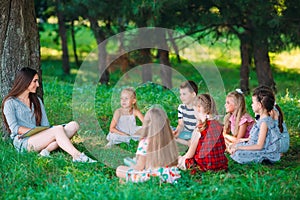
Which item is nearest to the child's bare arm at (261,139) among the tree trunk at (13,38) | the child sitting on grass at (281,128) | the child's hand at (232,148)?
the child's hand at (232,148)

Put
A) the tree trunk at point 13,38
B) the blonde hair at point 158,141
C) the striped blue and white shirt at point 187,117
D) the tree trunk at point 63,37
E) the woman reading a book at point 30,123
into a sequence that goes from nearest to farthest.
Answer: the blonde hair at point 158,141 < the woman reading a book at point 30,123 < the tree trunk at point 13,38 < the striped blue and white shirt at point 187,117 < the tree trunk at point 63,37

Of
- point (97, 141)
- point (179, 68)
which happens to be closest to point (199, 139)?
point (97, 141)

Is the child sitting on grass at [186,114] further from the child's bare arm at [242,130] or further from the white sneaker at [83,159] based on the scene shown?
the white sneaker at [83,159]

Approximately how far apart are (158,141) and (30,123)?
194 cm

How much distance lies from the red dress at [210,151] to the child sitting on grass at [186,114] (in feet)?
3.97

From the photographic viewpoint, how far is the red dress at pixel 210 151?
17.5ft

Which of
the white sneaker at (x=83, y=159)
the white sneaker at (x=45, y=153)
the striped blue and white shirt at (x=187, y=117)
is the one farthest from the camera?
the striped blue and white shirt at (x=187, y=117)

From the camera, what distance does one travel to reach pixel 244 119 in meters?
6.33

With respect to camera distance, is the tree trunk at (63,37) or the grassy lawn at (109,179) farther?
the tree trunk at (63,37)

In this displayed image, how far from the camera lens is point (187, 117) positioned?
6.93 m

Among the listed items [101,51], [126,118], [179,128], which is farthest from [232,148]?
[101,51]

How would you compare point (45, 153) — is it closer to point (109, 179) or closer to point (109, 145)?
point (109, 145)

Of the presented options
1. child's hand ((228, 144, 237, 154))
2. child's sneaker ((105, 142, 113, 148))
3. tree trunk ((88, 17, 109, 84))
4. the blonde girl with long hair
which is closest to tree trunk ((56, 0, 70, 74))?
tree trunk ((88, 17, 109, 84))

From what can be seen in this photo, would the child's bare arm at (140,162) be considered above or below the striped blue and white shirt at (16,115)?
below
